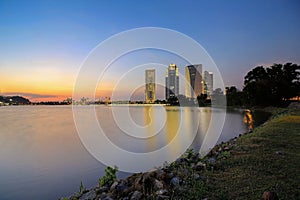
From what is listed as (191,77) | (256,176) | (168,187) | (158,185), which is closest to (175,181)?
(168,187)

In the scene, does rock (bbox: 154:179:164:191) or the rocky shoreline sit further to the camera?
rock (bbox: 154:179:164:191)

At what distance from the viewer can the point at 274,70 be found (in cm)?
4666

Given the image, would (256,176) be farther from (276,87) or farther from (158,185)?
(276,87)

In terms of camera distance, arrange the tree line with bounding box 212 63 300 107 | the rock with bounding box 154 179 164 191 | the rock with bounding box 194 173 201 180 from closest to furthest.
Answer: the rock with bounding box 154 179 164 191
the rock with bounding box 194 173 201 180
the tree line with bounding box 212 63 300 107

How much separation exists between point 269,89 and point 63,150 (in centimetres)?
4105

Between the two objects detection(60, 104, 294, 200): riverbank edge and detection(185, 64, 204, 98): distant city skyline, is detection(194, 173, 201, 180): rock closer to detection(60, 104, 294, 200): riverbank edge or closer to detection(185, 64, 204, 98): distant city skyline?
detection(60, 104, 294, 200): riverbank edge

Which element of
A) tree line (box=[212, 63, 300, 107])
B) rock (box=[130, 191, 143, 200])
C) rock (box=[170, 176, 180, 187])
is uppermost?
tree line (box=[212, 63, 300, 107])

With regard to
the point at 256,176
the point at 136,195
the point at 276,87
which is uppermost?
the point at 276,87

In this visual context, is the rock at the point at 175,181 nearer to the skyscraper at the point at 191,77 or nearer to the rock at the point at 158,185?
the rock at the point at 158,185

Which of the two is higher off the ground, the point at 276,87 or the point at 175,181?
the point at 276,87

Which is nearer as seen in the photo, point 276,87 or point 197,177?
point 197,177

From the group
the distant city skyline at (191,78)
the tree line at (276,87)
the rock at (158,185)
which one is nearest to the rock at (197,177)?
the rock at (158,185)

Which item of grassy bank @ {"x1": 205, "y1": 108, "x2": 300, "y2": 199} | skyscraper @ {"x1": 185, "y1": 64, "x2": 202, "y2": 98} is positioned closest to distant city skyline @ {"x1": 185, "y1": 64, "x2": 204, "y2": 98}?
skyscraper @ {"x1": 185, "y1": 64, "x2": 202, "y2": 98}

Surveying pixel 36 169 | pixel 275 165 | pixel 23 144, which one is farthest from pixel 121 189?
pixel 23 144
